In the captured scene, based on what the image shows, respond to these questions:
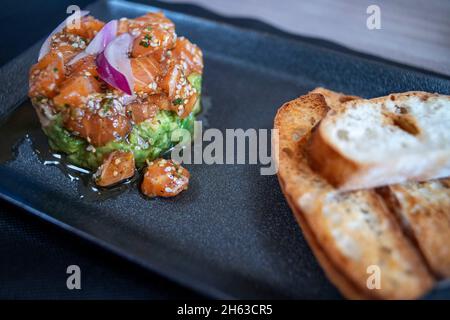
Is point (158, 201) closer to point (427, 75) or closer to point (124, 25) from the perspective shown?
point (124, 25)

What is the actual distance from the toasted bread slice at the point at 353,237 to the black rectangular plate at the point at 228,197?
0.59 ft

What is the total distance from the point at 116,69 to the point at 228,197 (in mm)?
1043

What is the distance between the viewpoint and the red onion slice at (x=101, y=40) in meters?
2.67

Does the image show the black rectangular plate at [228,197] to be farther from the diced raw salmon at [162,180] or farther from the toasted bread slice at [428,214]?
the toasted bread slice at [428,214]

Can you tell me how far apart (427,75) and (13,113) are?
3.08 metres

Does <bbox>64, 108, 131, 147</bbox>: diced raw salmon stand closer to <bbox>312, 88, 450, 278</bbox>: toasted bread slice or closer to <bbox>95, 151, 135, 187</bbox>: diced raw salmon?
<bbox>95, 151, 135, 187</bbox>: diced raw salmon

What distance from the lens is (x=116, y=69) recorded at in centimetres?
253

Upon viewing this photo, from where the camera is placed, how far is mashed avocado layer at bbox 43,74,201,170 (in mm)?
2637

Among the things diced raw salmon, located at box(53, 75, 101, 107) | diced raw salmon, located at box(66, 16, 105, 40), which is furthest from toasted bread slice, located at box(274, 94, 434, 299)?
diced raw salmon, located at box(66, 16, 105, 40)

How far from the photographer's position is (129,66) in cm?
257

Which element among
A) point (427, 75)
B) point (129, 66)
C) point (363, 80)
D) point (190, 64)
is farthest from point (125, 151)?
point (427, 75)

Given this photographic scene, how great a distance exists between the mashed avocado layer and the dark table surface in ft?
1.60

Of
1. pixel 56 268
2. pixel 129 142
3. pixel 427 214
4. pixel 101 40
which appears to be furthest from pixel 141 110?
pixel 427 214

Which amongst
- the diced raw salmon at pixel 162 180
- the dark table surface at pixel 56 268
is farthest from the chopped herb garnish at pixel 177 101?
the dark table surface at pixel 56 268
